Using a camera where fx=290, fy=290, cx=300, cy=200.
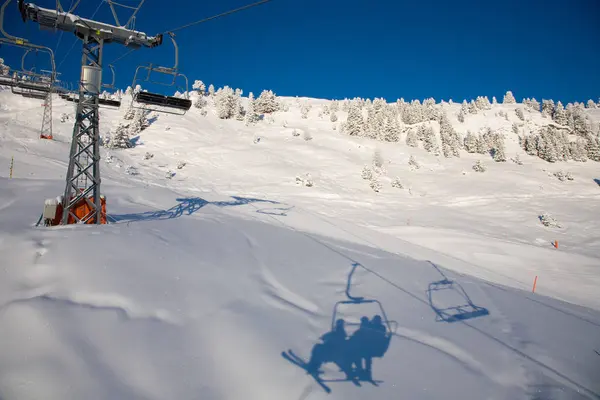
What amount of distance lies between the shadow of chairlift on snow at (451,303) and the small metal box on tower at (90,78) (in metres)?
11.9

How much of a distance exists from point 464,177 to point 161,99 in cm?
5263

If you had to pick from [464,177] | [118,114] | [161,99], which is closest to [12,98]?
[118,114]

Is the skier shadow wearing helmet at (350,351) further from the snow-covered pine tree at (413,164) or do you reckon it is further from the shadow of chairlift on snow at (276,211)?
the snow-covered pine tree at (413,164)

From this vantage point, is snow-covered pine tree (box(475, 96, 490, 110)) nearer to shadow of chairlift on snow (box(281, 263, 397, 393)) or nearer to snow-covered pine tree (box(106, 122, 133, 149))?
snow-covered pine tree (box(106, 122, 133, 149))

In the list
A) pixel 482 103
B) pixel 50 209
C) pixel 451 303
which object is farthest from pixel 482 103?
pixel 50 209

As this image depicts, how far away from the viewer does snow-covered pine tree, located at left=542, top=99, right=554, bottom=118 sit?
358 ft

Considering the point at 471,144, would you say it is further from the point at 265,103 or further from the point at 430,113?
the point at 265,103

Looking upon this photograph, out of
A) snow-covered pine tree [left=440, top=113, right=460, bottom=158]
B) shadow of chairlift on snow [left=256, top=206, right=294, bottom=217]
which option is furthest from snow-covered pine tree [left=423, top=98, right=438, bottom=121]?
shadow of chairlift on snow [left=256, top=206, right=294, bottom=217]

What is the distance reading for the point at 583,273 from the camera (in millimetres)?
17234

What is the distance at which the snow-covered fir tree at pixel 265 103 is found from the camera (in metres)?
83.4

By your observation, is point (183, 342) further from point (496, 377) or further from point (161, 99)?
point (161, 99)

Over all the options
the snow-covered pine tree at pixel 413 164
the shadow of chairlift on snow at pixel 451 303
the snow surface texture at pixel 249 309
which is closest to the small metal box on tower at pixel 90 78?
the snow surface texture at pixel 249 309

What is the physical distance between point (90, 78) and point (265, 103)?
7960 cm

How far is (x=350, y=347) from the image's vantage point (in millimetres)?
5773
